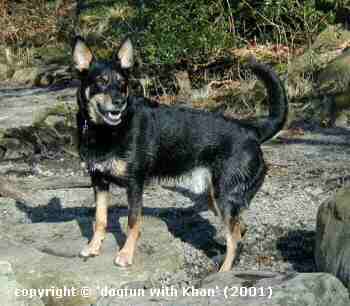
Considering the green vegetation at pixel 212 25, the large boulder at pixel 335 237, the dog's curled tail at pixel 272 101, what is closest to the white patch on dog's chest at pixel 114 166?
the dog's curled tail at pixel 272 101

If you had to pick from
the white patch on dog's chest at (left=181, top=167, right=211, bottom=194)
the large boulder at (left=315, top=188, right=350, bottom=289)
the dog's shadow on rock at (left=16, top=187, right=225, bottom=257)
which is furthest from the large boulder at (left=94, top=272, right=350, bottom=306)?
the dog's shadow on rock at (left=16, top=187, right=225, bottom=257)

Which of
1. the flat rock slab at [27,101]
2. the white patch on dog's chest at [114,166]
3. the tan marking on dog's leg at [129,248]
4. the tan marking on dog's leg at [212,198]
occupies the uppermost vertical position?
the white patch on dog's chest at [114,166]

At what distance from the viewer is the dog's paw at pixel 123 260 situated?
5664 millimetres

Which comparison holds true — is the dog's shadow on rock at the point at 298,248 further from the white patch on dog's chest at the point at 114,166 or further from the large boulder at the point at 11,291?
the large boulder at the point at 11,291

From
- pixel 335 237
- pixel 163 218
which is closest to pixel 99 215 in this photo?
pixel 163 218

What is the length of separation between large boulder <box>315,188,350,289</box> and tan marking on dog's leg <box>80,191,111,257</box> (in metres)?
1.81

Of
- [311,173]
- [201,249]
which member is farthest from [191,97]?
[201,249]

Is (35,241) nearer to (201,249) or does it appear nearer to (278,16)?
(201,249)

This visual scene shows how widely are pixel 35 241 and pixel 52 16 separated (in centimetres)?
2012

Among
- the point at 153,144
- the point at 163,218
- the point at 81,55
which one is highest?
the point at 81,55

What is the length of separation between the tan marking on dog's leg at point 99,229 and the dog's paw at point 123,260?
0.25m

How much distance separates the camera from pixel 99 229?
19.5ft

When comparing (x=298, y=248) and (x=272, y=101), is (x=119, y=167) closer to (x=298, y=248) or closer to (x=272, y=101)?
(x=272, y=101)

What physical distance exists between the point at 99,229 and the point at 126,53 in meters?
1.54
